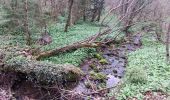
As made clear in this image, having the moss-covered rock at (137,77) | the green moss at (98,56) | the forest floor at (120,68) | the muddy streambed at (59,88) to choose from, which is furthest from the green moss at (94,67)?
the moss-covered rock at (137,77)

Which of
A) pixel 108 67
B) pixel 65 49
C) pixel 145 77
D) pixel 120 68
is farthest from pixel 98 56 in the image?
pixel 145 77

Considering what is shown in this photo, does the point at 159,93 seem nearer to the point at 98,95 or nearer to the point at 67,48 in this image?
the point at 98,95

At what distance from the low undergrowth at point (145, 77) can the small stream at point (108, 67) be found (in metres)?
0.85

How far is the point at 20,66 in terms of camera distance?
1364 centimetres

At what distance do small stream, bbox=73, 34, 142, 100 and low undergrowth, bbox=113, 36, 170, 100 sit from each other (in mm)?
850

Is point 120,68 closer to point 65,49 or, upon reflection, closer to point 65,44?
point 65,49

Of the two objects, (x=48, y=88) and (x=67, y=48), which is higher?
(x=67, y=48)

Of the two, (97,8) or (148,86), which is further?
(97,8)

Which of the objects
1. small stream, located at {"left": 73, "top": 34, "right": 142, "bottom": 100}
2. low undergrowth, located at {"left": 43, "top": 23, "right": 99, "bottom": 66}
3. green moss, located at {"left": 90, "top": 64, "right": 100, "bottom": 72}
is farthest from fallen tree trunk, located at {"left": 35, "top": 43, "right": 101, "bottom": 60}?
green moss, located at {"left": 90, "top": 64, "right": 100, "bottom": 72}

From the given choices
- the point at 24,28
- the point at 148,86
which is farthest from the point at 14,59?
the point at 24,28

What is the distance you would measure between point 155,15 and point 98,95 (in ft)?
57.3

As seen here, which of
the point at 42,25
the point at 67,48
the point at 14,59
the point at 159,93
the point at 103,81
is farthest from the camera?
the point at 42,25

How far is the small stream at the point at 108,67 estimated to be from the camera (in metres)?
14.0

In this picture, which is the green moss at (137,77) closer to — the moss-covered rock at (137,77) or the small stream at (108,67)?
the moss-covered rock at (137,77)
